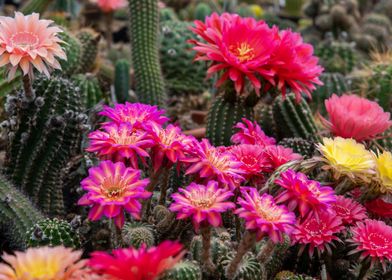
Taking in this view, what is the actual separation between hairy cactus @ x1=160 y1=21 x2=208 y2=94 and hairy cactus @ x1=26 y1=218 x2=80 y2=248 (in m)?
1.87

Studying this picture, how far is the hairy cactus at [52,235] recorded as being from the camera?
60.3 inches

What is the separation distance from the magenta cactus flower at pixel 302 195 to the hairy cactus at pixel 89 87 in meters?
1.44

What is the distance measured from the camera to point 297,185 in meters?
1.37

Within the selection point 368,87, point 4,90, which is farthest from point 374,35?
point 4,90

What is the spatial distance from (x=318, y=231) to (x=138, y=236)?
17.2 inches

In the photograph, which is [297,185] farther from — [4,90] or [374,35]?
[374,35]

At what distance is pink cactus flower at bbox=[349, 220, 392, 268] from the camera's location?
150 centimetres

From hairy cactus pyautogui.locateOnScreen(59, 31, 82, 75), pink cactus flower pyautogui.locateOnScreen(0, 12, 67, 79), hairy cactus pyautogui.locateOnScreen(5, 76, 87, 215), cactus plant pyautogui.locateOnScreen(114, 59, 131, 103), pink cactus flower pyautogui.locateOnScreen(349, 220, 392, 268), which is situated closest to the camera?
pink cactus flower pyautogui.locateOnScreen(349, 220, 392, 268)

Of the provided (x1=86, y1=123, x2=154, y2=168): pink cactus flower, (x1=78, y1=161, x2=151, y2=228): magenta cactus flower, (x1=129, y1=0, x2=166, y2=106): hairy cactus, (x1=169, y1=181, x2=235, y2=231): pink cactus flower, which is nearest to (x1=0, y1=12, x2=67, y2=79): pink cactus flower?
(x1=86, y1=123, x2=154, y2=168): pink cactus flower

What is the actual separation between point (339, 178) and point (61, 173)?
88 cm

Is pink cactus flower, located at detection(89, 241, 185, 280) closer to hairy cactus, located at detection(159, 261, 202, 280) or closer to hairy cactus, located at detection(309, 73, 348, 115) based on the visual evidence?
hairy cactus, located at detection(159, 261, 202, 280)

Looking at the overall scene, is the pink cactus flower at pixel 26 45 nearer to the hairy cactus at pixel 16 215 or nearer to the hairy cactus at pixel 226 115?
the hairy cactus at pixel 16 215

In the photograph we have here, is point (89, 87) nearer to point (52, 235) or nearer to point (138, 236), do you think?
point (52, 235)

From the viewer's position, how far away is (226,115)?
211cm
